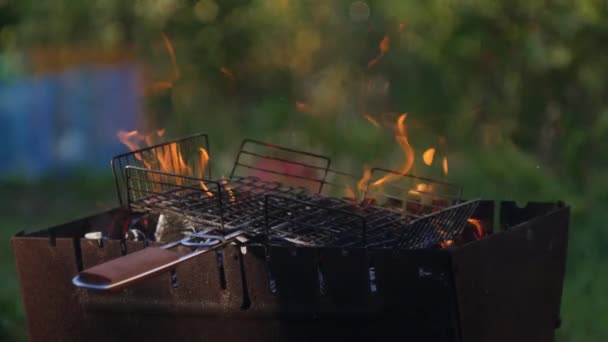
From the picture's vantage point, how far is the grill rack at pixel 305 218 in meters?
1.76

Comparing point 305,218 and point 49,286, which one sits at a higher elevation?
point 305,218

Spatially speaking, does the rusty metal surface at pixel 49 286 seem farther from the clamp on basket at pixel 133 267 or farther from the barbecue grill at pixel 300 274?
the clamp on basket at pixel 133 267

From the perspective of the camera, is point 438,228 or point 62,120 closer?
point 438,228

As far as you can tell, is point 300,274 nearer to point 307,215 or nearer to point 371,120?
point 307,215

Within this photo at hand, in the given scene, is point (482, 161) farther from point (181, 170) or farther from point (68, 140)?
point (68, 140)

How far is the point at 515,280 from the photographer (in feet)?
5.82

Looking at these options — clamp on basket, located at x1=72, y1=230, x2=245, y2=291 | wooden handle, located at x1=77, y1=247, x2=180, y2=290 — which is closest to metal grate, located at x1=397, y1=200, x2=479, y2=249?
clamp on basket, located at x1=72, y1=230, x2=245, y2=291

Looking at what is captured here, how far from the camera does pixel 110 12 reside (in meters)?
3.18

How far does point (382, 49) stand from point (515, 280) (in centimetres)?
136

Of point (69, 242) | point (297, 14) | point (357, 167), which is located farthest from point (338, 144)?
point (69, 242)

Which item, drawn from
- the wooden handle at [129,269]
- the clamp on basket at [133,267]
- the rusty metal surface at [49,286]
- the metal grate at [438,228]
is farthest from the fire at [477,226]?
the rusty metal surface at [49,286]

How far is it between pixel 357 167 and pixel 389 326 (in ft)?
4.53

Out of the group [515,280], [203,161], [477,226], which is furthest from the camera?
[203,161]

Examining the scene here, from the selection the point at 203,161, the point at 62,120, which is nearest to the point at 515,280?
the point at 203,161
